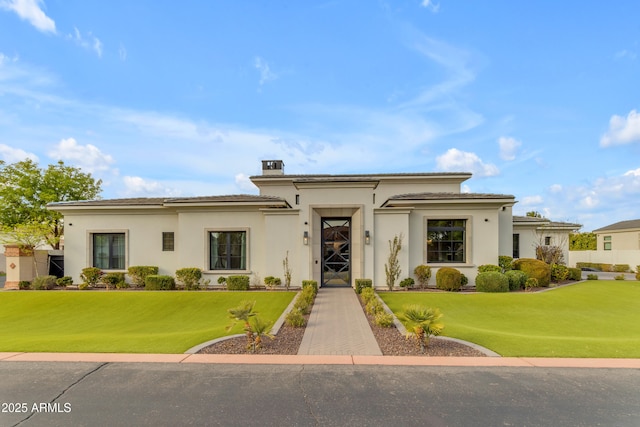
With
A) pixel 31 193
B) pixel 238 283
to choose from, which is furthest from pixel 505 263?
pixel 31 193

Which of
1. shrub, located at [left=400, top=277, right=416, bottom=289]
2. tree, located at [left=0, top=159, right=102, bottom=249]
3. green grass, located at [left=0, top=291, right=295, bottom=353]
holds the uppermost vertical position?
tree, located at [left=0, top=159, right=102, bottom=249]

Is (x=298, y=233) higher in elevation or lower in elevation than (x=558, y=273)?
higher

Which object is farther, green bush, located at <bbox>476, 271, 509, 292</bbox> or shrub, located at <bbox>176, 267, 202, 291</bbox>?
shrub, located at <bbox>176, 267, 202, 291</bbox>

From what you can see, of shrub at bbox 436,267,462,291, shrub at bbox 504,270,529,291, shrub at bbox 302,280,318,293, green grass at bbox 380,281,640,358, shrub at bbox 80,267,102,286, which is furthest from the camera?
shrub at bbox 80,267,102,286

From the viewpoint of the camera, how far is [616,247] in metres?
33.1

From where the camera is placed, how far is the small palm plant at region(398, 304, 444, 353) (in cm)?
721

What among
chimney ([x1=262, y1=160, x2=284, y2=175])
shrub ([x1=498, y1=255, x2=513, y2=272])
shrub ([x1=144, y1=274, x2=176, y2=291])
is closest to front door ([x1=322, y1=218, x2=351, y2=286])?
shrub ([x1=144, y1=274, x2=176, y2=291])

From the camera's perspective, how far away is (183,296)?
46.5 feet

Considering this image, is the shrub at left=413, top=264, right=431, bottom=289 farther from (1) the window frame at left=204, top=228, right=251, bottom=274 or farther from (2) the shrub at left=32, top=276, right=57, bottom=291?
(2) the shrub at left=32, top=276, right=57, bottom=291

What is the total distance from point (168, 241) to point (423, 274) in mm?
14680

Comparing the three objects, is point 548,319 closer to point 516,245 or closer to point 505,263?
point 505,263

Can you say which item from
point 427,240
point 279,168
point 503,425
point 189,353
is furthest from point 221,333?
point 279,168

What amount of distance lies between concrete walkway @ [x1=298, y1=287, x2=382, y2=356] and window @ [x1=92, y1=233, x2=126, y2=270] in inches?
507

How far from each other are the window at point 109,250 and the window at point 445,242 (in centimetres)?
1796
